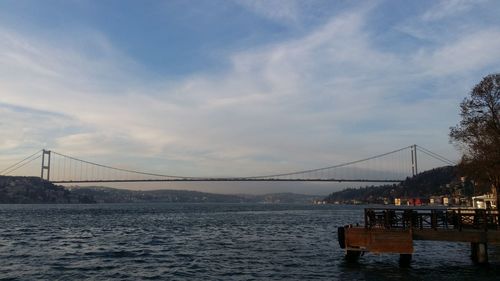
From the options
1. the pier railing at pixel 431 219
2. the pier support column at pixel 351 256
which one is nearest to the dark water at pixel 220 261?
the pier support column at pixel 351 256

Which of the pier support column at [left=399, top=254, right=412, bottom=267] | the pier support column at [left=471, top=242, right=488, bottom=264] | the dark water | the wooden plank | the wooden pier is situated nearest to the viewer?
the dark water

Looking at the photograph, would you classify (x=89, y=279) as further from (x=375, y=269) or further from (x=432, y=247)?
(x=432, y=247)

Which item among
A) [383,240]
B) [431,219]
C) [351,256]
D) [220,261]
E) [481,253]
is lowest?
[220,261]

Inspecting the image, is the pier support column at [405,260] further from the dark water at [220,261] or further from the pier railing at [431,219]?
the pier railing at [431,219]

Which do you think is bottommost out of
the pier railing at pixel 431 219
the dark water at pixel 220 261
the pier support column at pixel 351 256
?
the dark water at pixel 220 261

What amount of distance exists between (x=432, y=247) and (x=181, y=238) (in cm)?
2111

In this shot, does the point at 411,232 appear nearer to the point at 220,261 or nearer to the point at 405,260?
the point at 405,260

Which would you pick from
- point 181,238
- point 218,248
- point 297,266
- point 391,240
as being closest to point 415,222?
point 391,240

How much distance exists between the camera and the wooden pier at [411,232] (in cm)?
2691

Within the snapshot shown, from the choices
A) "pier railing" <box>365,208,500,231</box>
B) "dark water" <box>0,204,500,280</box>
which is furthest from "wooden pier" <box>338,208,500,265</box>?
"dark water" <box>0,204,500,280</box>

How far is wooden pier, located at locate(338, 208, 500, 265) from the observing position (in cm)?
2691

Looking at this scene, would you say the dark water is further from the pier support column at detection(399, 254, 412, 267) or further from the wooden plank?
the wooden plank

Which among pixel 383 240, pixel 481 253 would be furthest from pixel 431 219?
pixel 481 253

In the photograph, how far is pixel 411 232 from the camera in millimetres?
27203
